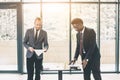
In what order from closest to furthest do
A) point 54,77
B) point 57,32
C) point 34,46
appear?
point 34,46 < point 54,77 < point 57,32

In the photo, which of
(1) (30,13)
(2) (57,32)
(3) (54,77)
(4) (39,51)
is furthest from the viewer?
(2) (57,32)

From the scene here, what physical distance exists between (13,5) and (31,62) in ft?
10.5

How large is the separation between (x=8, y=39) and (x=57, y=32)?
1.51 meters

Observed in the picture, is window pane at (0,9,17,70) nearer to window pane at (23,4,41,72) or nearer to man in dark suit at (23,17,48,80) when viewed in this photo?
window pane at (23,4,41,72)

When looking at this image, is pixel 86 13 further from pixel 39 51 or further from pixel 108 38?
pixel 39 51

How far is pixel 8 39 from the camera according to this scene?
30.9 feet

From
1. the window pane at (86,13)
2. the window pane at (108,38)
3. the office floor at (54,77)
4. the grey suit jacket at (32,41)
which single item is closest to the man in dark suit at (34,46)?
the grey suit jacket at (32,41)

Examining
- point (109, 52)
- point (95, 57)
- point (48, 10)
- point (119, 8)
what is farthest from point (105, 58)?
point (95, 57)

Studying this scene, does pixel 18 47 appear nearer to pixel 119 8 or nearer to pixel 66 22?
pixel 66 22

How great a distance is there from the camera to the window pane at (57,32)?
9.38 m

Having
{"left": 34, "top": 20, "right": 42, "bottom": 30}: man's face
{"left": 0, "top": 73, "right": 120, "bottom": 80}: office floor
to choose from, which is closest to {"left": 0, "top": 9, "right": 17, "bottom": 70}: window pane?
{"left": 0, "top": 73, "right": 120, "bottom": 80}: office floor

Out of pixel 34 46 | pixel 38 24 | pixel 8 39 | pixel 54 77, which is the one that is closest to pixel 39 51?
pixel 34 46

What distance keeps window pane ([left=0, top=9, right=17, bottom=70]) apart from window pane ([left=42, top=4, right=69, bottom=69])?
3.08 ft

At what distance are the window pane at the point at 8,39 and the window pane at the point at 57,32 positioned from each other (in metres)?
0.94
